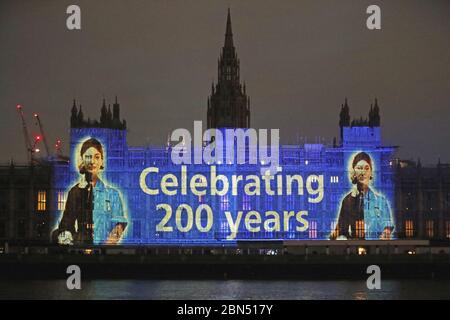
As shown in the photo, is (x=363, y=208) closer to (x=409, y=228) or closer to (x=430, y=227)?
(x=409, y=228)

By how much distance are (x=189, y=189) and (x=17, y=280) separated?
2713 centimetres

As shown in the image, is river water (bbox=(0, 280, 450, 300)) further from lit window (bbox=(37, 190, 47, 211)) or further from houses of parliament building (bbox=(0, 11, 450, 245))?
lit window (bbox=(37, 190, 47, 211))

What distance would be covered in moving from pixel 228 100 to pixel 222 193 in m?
16.3

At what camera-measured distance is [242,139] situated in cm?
11756

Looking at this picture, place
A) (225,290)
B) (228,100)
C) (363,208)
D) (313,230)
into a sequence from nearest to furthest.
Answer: (225,290) < (313,230) < (363,208) < (228,100)

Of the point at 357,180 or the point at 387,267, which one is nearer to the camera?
the point at 387,267

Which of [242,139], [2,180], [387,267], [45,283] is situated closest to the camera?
[45,283]

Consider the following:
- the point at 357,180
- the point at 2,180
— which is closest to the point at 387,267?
the point at 357,180

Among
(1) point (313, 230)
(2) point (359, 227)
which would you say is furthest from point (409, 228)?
(1) point (313, 230)

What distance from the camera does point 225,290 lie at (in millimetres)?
84500

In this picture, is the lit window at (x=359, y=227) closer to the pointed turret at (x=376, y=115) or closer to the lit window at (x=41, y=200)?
the pointed turret at (x=376, y=115)

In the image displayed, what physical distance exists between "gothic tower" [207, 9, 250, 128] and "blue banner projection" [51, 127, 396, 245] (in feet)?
46.4

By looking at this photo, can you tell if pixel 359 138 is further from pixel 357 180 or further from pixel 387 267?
pixel 387 267

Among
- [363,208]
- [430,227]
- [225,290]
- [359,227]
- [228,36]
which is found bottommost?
[225,290]
